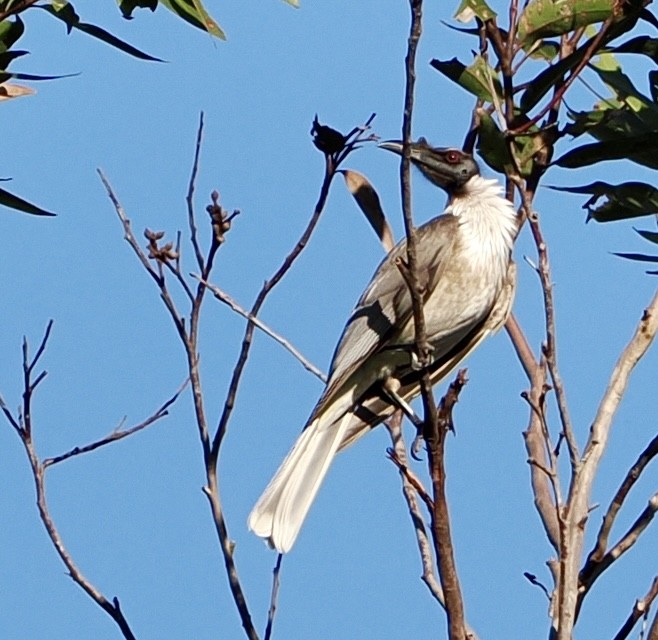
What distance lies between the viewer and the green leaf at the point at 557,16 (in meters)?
3.36

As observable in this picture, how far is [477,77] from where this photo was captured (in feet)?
11.0

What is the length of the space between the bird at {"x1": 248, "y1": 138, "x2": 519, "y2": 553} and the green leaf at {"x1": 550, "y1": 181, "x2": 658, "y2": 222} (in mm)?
1027

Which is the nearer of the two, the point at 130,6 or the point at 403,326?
the point at 130,6

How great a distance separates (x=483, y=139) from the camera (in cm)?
332

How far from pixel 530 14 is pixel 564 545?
1446 mm

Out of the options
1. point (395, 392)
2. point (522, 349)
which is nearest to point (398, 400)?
point (395, 392)

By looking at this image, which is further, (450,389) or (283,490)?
(283,490)

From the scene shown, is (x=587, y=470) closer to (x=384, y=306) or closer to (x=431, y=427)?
(x=431, y=427)

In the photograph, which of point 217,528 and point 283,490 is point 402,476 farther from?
point 283,490

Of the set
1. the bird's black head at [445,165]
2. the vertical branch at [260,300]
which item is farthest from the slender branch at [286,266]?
the bird's black head at [445,165]

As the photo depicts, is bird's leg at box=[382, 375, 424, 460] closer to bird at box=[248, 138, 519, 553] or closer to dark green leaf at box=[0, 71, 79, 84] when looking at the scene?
bird at box=[248, 138, 519, 553]

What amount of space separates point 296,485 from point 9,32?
176 cm

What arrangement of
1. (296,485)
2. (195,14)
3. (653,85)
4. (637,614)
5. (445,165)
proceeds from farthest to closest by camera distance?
(445,165)
(296,485)
(653,85)
(195,14)
(637,614)

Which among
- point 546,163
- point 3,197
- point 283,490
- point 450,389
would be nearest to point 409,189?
point 450,389
